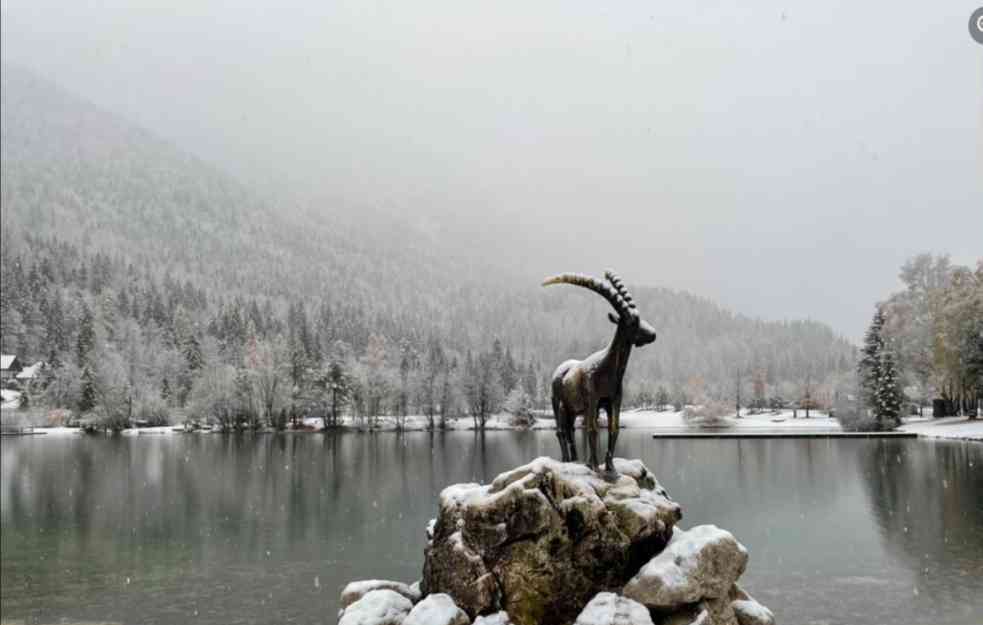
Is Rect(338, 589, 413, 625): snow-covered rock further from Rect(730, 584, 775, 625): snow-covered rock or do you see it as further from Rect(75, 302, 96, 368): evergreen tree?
Rect(75, 302, 96, 368): evergreen tree

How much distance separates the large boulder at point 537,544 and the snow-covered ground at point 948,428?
56954 mm

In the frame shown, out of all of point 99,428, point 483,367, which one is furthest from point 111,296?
point 483,367

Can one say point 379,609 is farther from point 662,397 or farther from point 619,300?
point 662,397

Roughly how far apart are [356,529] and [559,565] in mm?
18399

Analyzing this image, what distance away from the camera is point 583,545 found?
35.9 feet

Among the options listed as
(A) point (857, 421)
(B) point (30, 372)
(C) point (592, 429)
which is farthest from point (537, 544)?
(B) point (30, 372)

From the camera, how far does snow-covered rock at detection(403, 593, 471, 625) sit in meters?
9.97

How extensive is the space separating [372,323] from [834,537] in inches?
5468

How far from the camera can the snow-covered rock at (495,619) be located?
1020 centimetres

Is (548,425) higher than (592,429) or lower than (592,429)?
lower

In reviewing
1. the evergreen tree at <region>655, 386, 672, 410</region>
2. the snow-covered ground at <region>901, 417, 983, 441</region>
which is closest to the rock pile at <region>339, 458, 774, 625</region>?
the snow-covered ground at <region>901, 417, 983, 441</region>

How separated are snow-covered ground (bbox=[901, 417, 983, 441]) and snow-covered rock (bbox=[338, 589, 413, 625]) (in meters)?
59.1

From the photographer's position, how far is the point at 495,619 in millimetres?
10250

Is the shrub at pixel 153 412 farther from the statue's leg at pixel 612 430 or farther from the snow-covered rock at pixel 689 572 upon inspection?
the snow-covered rock at pixel 689 572
